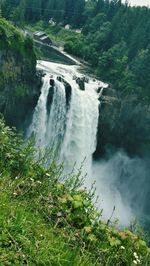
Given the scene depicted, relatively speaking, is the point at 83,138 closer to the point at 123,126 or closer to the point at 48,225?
the point at 123,126

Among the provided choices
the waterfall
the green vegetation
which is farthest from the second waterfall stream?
the green vegetation

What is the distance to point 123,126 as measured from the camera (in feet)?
140

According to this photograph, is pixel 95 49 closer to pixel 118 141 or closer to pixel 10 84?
pixel 118 141

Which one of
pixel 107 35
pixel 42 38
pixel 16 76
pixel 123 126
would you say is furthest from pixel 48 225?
pixel 42 38

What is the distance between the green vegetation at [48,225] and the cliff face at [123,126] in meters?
34.9

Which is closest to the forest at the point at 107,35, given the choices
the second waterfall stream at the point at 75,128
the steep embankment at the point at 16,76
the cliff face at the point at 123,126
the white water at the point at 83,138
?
the cliff face at the point at 123,126

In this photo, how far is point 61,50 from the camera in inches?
2442

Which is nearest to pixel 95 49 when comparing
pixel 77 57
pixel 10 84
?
pixel 77 57

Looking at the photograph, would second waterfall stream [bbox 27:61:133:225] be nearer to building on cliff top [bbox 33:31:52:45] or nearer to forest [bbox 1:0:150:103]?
forest [bbox 1:0:150:103]

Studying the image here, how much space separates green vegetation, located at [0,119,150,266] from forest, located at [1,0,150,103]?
137ft

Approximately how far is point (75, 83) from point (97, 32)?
3027cm

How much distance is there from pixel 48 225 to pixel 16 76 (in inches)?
1131

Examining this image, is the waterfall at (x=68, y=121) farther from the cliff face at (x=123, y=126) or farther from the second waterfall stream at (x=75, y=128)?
the cliff face at (x=123, y=126)

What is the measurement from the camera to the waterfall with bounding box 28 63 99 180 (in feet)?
113
